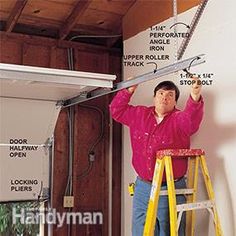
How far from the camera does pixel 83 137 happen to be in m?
3.72

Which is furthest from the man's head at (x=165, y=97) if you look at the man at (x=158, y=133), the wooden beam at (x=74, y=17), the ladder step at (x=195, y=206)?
the wooden beam at (x=74, y=17)

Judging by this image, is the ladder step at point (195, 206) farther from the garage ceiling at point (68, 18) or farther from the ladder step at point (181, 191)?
the garage ceiling at point (68, 18)

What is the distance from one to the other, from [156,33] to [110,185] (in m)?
→ 1.46

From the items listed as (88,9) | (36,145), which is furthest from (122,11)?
(36,145)

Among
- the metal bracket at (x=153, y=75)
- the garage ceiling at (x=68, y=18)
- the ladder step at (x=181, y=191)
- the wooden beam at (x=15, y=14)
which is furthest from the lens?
the garage ceiling at (x=68, y=18)

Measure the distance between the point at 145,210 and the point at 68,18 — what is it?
183 cm

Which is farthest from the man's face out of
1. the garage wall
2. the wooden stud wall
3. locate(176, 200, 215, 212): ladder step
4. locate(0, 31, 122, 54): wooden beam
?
locate(0, 31, 122, 54): wooden beam

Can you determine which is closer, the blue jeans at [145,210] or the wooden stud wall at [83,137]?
the blue jeans at [145,210]

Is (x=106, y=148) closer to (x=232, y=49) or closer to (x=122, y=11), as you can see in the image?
(x=122, y=11)

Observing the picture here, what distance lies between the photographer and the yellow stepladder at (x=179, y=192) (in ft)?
7.29

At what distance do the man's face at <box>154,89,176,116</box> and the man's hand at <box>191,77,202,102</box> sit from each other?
292 millimetres

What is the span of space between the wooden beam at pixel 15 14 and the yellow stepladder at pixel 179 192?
5.43ft

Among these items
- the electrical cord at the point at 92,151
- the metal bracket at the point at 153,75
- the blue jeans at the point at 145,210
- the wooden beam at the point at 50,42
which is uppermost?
the wooden beam at the point at 50,42

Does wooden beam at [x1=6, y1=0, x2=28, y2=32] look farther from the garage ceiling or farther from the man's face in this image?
the man's face
